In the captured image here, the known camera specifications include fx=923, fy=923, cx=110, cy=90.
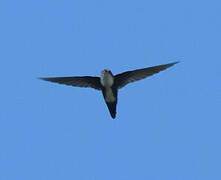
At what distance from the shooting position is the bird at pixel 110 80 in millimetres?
25848

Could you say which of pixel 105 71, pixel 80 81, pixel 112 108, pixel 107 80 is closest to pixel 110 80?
pixel 107 80

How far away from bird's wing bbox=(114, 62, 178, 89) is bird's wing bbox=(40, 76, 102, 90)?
0.56 metres

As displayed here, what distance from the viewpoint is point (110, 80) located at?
25781mm

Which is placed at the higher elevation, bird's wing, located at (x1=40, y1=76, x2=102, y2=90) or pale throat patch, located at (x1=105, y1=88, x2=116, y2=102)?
bird's wing, located at (x1=40, y1=76, x2=102, y2=90)

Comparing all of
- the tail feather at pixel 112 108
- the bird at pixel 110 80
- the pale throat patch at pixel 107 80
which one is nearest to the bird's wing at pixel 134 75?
the bird at pixel 110 80

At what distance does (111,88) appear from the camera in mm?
25922

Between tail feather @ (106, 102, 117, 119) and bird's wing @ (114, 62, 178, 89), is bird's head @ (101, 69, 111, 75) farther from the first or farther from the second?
tail feather @ (106, 102, 117, 119)

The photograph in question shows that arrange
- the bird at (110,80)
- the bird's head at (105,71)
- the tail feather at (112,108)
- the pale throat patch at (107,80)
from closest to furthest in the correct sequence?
the bird's head at (105,71) < the pale throat patch at (107,80) < the bird at (110,80) < the tail feather at (112,108)

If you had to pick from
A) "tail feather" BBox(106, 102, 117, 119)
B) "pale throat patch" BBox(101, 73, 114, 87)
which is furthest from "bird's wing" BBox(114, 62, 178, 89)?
"tail feather" BBox(106, 102, 117, 119)

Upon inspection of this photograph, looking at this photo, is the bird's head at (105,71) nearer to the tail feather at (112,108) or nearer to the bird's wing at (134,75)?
the bird's wing at (134,75)

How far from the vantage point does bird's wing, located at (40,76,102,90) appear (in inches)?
1033

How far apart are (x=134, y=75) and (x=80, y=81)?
61.5 inches

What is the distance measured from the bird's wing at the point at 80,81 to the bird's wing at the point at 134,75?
1.84 feet

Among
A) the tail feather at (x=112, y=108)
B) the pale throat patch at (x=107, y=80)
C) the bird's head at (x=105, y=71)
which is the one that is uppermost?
the bird's head at (x=105, y=71)
